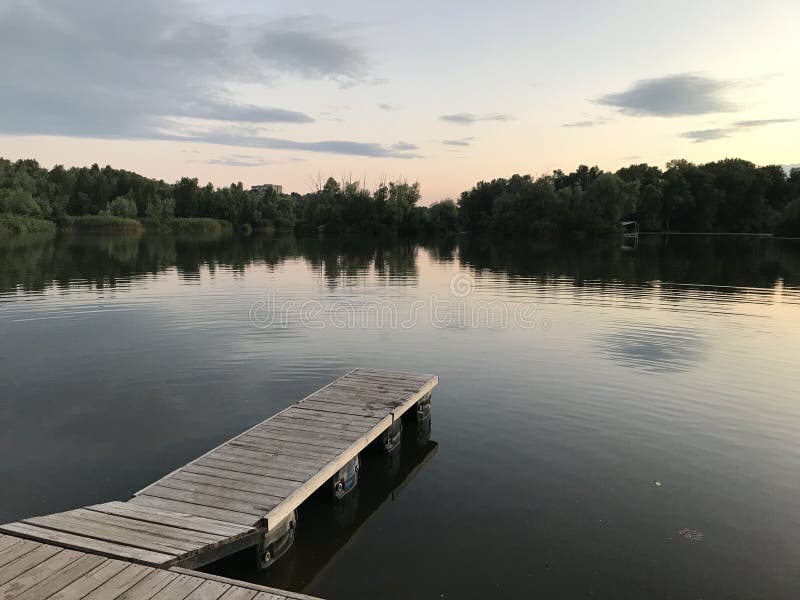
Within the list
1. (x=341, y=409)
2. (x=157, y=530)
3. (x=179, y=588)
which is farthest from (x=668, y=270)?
(x=179, y=588)

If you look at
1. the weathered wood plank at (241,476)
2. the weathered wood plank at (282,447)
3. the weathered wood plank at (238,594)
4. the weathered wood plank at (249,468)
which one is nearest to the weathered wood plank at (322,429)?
the weathered wood plank at (282,447)

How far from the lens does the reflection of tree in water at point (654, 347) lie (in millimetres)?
17031

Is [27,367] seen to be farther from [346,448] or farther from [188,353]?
[346,448]

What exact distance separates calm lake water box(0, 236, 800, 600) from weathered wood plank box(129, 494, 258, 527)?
661 millimetres

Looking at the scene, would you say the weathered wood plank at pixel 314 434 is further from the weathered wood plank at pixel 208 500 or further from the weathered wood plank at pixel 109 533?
the weathered wood plank at pixel 109 533

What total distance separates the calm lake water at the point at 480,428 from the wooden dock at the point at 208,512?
2.56ft

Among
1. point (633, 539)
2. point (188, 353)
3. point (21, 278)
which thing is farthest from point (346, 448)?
point (21, 278)

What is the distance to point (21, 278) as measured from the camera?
35062mm

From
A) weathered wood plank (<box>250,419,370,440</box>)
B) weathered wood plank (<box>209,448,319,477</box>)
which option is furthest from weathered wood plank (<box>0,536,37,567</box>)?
weathered wood plank (<box>250,419,370,440</box>)

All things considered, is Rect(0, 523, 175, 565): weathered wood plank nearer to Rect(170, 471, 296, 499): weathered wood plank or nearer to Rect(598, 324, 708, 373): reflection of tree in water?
Rect(170, 471, 296, 499): weathered wood plank

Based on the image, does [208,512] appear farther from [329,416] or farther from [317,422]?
[329,416]

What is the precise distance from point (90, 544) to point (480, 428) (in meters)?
7.77

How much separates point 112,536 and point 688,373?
49.9 ft

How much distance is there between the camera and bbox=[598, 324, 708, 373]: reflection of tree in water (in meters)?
17.0
